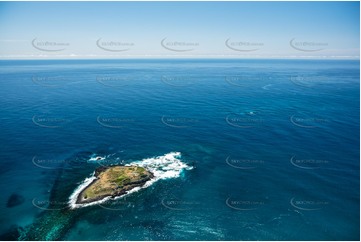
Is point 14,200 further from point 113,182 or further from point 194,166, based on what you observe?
point 194,166

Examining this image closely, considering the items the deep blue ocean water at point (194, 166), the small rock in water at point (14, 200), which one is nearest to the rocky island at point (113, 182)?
the deep blue ocean water at point (194, 166)

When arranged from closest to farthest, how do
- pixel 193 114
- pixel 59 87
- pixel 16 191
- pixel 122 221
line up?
1. pixel 122 221
2. pixel 16 191
3. pixel 193 114
4. pixel 59 87

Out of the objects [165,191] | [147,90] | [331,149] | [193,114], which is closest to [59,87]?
[147,90]

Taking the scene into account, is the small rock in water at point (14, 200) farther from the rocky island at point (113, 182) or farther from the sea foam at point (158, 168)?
the rocky island at point (113, 182)

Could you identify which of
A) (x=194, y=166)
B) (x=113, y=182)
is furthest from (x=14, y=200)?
(x=194, y=166)

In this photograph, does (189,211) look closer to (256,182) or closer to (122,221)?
(122,221)

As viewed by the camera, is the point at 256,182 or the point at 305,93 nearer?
the point at 256,182

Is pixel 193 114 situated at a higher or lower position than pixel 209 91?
A: lower

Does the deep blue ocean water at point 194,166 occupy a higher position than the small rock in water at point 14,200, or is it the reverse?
the deep blue ocean water at point 194,166
